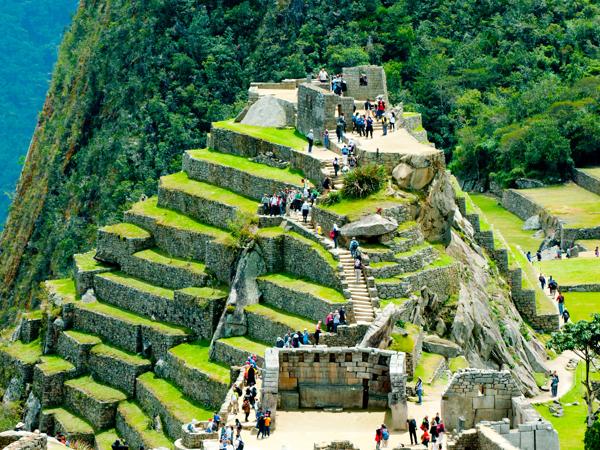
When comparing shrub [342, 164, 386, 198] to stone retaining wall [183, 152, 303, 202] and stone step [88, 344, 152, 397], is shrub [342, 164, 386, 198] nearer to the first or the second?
stone retaining wall [183, 152, 303, 202]

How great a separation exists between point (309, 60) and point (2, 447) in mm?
111482

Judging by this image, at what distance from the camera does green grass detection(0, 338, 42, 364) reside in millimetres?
94125

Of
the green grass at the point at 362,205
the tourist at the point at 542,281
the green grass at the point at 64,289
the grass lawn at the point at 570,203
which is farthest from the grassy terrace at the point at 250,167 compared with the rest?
the grass lawn at the point at 570,203

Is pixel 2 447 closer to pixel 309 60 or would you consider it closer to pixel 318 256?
pixel 318 256

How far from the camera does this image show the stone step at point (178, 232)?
8859cm

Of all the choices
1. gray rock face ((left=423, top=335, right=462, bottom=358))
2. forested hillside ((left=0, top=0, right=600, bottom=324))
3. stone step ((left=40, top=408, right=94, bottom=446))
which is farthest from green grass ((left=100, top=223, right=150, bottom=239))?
forested hillside ((left=0, top=0, right=600, bottom=324))

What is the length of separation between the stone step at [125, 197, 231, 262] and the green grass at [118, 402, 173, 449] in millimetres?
7640

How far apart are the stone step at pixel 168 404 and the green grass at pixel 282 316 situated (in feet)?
14.1

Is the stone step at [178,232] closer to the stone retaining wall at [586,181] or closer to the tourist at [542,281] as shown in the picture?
the tourist at [542,281]

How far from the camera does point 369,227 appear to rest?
78625mm

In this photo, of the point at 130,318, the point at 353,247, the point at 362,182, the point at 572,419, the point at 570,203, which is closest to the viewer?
the point at 353,247

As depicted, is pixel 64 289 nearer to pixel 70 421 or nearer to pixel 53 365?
pixel 53 365

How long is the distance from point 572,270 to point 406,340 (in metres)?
36.5

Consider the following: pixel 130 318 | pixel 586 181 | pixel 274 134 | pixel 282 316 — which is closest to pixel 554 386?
pixel 282 316
